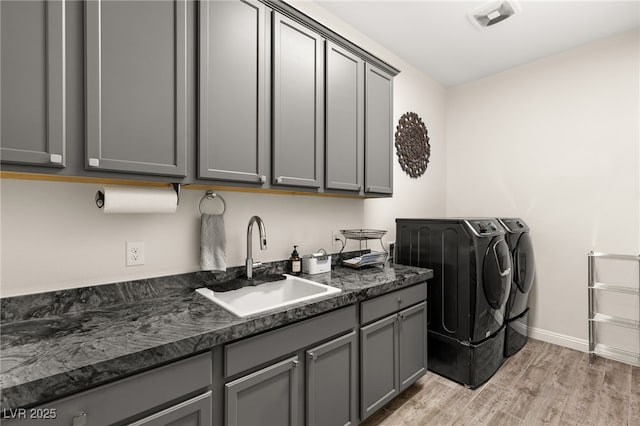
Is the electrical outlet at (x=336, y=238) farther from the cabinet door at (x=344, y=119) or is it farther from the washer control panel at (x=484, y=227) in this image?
the washer control panel at (x=484, y=227)

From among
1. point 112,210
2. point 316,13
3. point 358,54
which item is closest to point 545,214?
point 358,54

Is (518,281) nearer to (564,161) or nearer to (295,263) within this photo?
(564,161)

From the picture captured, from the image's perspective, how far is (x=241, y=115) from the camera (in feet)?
5.18

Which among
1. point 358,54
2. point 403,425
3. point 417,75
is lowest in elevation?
point 403,425

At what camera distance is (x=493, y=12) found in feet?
7.73

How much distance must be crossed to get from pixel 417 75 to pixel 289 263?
8.55 ft

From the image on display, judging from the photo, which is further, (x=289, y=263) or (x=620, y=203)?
(x=620, y=203)

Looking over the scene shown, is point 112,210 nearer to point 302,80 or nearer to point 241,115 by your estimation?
point 241,115

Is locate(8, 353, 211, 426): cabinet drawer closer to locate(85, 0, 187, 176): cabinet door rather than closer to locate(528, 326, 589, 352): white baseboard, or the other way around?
locate(85, 0, 187, 176): cabinet door

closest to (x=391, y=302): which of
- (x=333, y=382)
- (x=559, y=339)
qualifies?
(x=333, y=382)

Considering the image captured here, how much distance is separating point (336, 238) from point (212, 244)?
110cm

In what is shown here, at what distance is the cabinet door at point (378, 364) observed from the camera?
1.75 m

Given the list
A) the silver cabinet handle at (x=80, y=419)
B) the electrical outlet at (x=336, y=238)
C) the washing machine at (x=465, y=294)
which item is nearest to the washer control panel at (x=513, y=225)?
the washing machine at (x=465, y=294)

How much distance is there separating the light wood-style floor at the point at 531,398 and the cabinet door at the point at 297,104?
5.40 feet
